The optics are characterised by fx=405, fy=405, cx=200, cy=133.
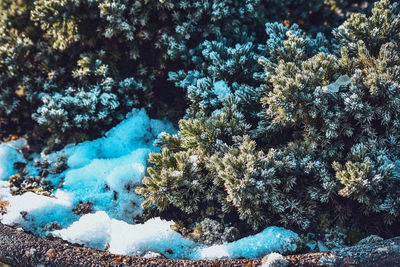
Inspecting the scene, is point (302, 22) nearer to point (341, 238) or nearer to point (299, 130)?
point (299, 130)

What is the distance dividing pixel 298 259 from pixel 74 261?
120 cm

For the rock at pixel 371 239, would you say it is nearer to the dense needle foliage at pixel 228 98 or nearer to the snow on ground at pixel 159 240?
the dense needle foliage at pixel 228 98

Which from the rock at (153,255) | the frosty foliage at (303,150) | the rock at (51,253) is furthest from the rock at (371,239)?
the rock at (51,253)

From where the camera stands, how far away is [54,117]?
3.24m

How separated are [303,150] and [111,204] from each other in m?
1.39

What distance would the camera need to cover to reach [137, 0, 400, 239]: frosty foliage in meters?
2.39

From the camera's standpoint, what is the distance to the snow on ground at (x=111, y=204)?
7.88 ft

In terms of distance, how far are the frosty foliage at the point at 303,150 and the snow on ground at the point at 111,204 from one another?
0.55 ft

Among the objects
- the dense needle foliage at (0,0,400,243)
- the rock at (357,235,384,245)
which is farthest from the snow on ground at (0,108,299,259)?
the rock at (357,235,384,245)

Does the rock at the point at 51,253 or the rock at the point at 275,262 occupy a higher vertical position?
the rock at the point at 51,253

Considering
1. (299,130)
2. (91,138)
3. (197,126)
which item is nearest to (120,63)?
(91,138)

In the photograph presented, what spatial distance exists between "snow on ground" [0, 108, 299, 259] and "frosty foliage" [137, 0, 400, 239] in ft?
0.55

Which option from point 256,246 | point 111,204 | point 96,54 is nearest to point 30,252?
point 111,204

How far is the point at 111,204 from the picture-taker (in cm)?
289
